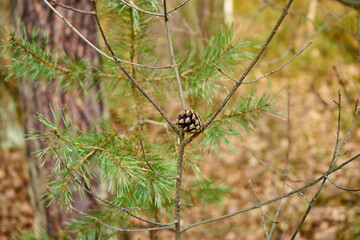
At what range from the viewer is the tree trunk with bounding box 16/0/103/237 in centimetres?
143

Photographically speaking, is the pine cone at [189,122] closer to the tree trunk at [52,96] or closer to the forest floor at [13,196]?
the tree trunk at [52,96]

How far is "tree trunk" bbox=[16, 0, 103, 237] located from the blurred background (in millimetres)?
688

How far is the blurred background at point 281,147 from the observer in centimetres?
243

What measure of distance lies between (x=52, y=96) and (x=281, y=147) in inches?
127

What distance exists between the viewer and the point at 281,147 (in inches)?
153

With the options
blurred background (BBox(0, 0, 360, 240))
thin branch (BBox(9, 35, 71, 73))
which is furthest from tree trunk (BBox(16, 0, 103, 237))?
blurred background (BBox(0, 0, 360, 240))

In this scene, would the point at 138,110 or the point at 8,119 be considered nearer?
the point at 138,110

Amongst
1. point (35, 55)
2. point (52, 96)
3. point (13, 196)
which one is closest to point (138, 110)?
point (35, 55)

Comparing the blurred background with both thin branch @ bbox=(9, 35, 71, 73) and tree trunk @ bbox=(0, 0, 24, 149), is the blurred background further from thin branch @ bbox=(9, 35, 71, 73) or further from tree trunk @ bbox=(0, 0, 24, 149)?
thin branch @ bbox=(9, 35, 71, 73)

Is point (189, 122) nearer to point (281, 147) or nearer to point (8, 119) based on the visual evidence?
point (281, 147)

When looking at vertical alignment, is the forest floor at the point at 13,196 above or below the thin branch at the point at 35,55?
below

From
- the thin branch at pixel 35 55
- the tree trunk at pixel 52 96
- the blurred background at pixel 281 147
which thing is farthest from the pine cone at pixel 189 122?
the blurred background at pixel 281 147

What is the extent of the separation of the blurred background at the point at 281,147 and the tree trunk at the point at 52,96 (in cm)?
69

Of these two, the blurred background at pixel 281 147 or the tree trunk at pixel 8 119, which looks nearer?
the blurred background at pixel 281 147
